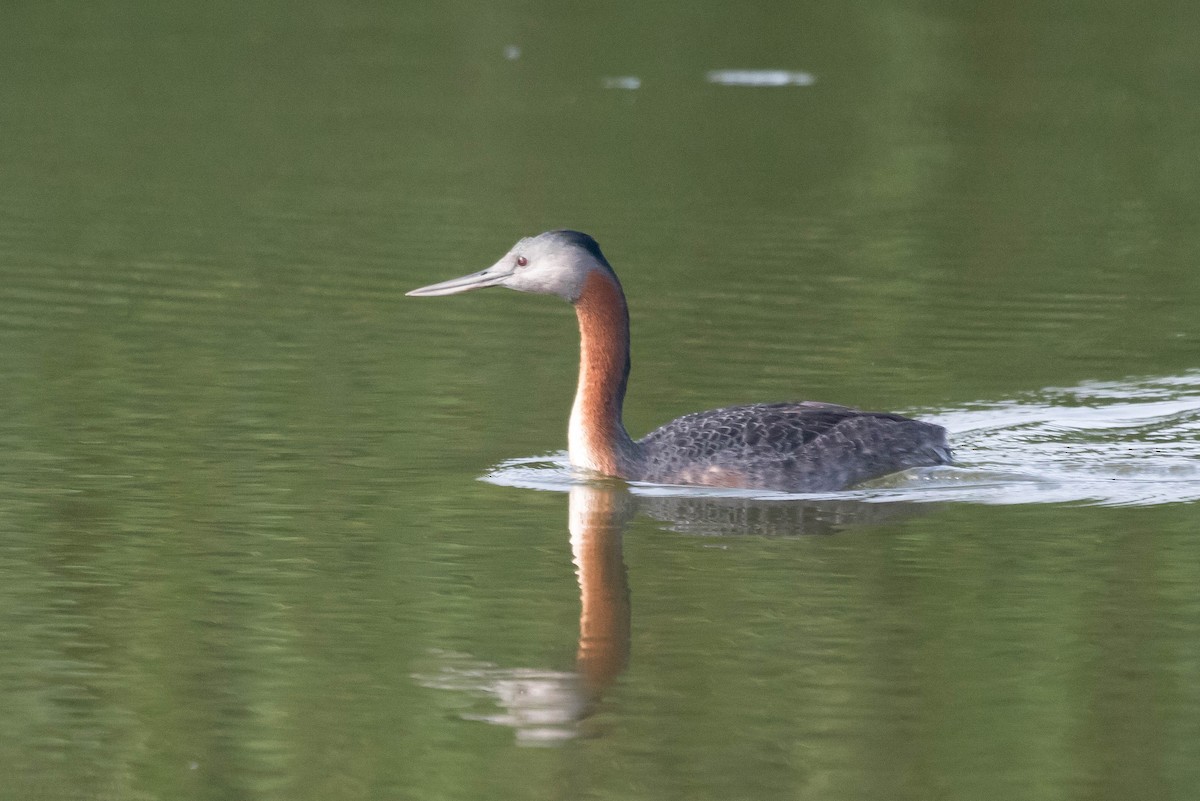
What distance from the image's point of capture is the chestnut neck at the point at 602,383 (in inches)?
449

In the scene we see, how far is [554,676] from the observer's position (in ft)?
26.4

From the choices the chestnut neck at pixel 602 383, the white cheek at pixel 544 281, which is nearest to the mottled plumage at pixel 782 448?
the chestnut neck at pixel 602 383

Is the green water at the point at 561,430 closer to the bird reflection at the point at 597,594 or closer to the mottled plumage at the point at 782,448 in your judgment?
the bird reflection at the point at 597,594

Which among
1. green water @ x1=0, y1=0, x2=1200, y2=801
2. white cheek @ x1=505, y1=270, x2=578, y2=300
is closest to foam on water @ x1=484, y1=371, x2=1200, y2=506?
green water @ x1=0, y1=0, x2=1200, y2=801

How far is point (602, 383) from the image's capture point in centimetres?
1164

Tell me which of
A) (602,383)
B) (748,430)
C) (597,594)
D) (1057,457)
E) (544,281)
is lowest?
(597,594)

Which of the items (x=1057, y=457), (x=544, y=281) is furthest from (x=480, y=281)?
(x=1057, y=457)

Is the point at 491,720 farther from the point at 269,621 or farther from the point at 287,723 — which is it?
the point at 269,621

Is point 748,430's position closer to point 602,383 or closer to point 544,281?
point 602,383

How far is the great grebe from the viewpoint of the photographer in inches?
443

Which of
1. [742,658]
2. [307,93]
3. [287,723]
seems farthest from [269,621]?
[307,93]

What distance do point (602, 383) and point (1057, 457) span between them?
2474 millimetres

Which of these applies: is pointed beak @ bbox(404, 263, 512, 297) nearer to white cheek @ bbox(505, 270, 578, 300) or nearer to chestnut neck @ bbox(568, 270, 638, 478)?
white cheek @ bbox(505, 270, 578, 300)

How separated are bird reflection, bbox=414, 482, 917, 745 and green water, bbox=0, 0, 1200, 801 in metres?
0.03
